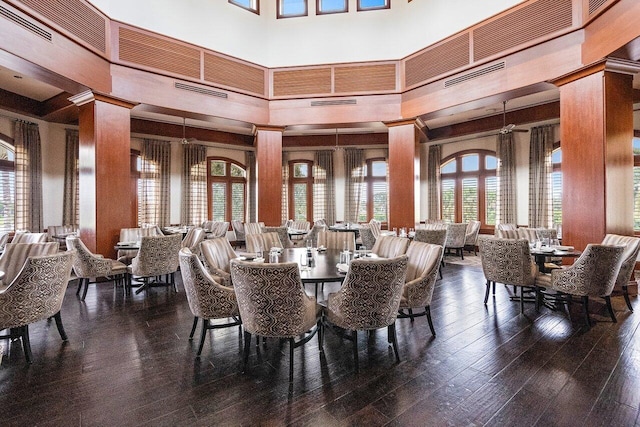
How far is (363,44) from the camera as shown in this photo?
7.12 m

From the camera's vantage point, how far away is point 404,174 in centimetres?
710

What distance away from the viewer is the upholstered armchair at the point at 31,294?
258cm

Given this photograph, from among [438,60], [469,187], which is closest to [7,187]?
[438,60]

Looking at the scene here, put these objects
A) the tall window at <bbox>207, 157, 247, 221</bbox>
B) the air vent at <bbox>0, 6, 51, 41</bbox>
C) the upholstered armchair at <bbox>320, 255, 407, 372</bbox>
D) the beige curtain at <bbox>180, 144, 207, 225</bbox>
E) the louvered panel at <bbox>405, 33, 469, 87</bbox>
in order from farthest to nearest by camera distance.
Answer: the tall window at <bbox>207, 157, 247, 221</bbox>, the beige curtain at <bbox>180, 144, 207, 225</bbox>, the louvered panel at <bbox>405, 33, 469, 87</bbox>, the air vent at <bbox>0, 6, 51, 41</bbox>, the upholstered armchair at <bbox>320, 255, 407, 372</bbox>

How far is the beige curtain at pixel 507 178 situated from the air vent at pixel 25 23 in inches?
371

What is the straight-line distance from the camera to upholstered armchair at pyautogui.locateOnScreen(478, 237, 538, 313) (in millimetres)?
3768

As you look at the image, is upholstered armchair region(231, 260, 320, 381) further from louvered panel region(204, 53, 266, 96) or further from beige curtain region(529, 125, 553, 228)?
beige curtain region(529, 125, 553, 228)

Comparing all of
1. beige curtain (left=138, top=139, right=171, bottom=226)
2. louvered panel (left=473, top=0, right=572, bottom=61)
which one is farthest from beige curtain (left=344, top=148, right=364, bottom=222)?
beige curtain (left=138, top=139, right=171, bottom=226)

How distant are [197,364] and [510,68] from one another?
631cm

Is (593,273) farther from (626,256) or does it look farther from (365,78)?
(365,78)

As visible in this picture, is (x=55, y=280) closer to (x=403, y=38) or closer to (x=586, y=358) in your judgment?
(x=586, y=358)

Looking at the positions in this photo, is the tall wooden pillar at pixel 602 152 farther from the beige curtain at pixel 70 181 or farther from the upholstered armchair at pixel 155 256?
the beige curtain at pixel 70 181

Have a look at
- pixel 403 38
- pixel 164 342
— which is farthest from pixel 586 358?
pixel 403 38

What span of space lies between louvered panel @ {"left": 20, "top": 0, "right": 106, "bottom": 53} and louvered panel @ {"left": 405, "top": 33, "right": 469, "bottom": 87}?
576 centimetres
